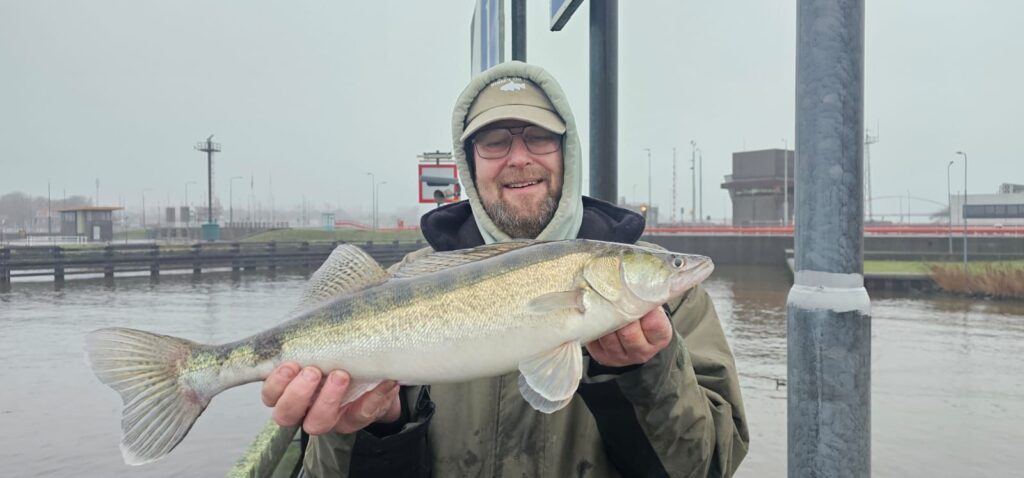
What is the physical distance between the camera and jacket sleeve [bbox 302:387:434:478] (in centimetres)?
261

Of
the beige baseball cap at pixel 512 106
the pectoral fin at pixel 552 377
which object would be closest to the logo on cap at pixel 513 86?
the beige baseball cap at pixel 512 106

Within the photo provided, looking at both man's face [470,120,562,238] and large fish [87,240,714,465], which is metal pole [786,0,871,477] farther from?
man's face [470,120,562,238]

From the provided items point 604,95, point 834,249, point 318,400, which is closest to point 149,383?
point 318,400

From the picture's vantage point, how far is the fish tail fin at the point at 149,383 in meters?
2.57

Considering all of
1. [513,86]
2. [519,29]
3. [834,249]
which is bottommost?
[834,249]

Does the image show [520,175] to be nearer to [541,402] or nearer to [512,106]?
[512,106]

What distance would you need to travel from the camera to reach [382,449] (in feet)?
8.55

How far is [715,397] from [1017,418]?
33.5ft

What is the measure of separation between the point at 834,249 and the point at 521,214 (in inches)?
65.1

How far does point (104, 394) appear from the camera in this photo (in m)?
11.3

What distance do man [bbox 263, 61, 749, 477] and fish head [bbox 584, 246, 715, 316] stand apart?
111mm

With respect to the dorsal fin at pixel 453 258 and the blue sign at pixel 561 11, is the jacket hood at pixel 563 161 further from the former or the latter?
the blue sign at pixel 561 11

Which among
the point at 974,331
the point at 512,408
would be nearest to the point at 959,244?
the point at 974,331

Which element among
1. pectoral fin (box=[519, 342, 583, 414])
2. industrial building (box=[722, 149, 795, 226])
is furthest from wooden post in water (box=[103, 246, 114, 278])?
industrial building (box=[722, 149, 795, 226])
